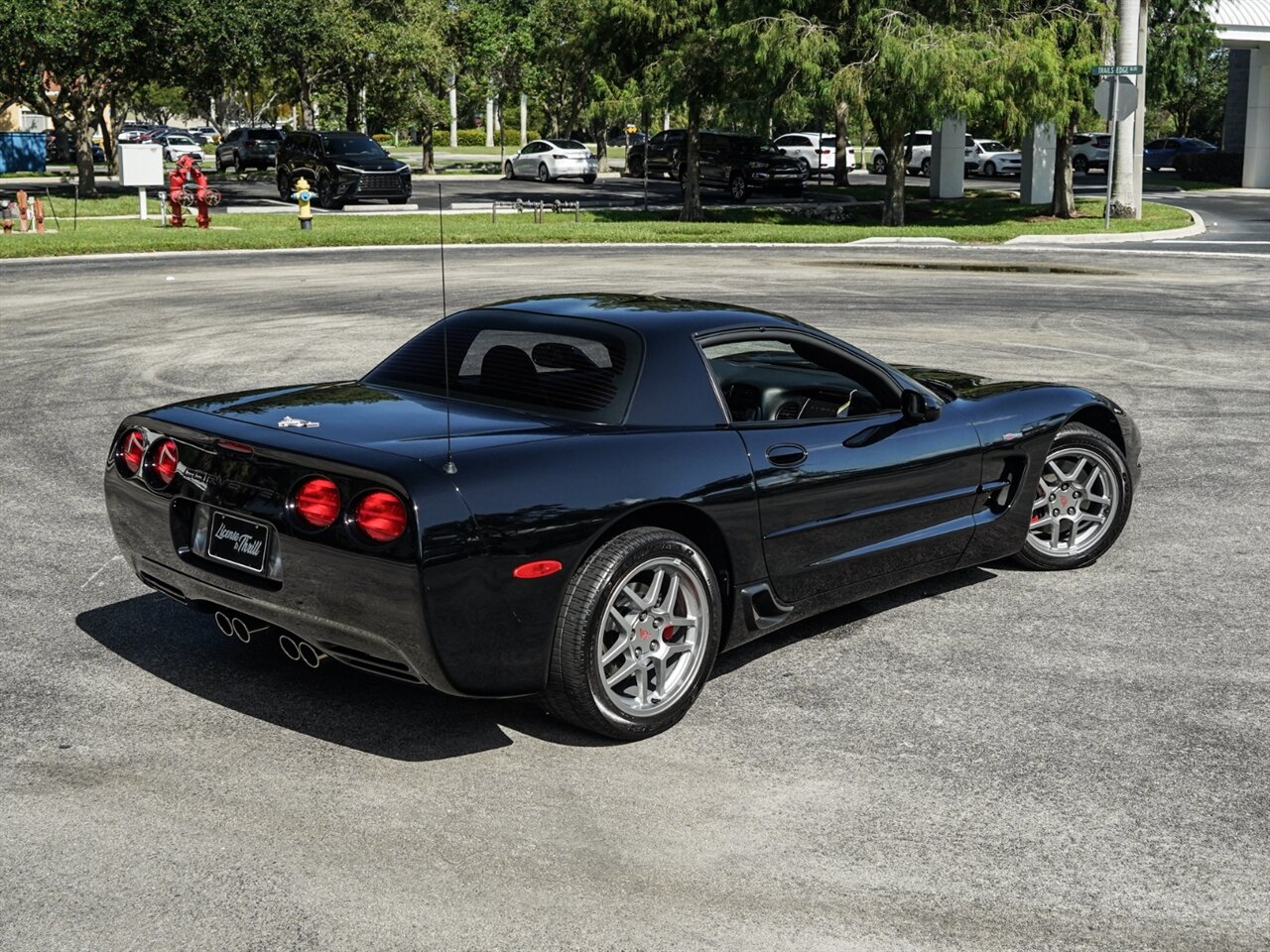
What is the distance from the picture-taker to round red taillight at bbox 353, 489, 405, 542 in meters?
4.64

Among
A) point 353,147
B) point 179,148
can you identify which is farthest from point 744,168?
point 179,148

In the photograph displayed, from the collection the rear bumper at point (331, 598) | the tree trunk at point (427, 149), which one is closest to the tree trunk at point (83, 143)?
the tree trunk at point (427, 149)

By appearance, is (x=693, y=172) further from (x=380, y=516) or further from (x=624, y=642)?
(x=380, y=516)

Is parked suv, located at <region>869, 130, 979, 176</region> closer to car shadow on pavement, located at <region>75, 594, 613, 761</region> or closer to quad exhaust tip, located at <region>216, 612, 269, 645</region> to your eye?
car shadow on pavement, located at <region>75, 594, 613, 761</region>

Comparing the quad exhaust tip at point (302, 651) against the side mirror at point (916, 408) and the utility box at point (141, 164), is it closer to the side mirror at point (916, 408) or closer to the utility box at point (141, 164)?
the side mirror at point (916, 408)

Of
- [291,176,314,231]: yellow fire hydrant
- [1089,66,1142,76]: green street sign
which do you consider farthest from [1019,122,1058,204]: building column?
[291,176,314,231]: yellow fire hydrant

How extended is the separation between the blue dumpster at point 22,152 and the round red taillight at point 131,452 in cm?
6100

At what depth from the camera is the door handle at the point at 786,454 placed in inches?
219

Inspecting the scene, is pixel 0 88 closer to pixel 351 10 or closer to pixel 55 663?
pixel 351 10

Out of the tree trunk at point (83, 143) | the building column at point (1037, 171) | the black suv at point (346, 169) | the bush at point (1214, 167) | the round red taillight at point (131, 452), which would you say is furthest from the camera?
the bush at point (1214, 167)

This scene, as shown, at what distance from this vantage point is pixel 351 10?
56.0 m

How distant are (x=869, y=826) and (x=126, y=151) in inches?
1340

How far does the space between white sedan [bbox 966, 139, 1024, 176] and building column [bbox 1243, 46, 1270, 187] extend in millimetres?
8988

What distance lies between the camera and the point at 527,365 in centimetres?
573
